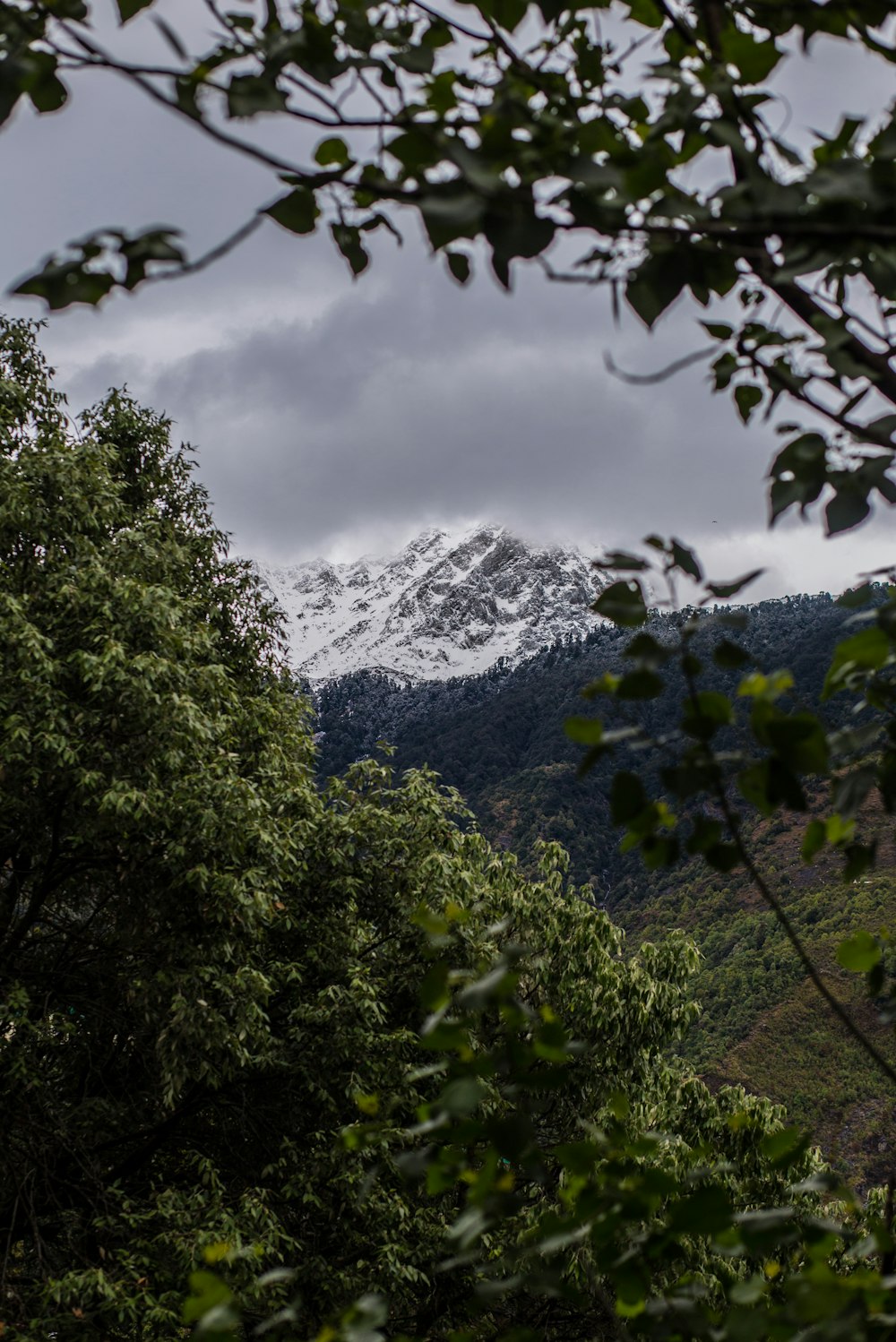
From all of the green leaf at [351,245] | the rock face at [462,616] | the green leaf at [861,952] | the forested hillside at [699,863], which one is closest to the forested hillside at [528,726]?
the forested hillside at [699,863]

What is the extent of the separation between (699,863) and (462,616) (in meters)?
145

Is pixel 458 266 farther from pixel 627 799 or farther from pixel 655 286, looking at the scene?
pixel 627 799

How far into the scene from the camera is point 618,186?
97cm

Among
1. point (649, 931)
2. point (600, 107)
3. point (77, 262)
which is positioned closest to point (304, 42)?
point (77, 262)

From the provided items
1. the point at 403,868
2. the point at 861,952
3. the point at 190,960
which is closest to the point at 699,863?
the point at 403,868

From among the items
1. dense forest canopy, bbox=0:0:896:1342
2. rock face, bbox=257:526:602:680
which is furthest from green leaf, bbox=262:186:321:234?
rock face, bbox=257:526:602:680

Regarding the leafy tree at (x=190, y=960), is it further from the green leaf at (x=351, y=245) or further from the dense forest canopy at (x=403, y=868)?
the green leaf at (x=351, y=245)

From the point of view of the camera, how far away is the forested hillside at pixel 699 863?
116 feet

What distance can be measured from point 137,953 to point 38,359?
5336 millimetres

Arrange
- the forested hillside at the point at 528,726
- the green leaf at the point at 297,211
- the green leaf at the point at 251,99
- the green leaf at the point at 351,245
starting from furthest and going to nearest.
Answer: the forested hillside at the point at 528,726, the green leaf at the point at 351,245, the green leaf at the point at 297,211, the green leaf at the point at 251,99

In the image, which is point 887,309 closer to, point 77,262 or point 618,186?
point 618,186

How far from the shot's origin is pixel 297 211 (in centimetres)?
117

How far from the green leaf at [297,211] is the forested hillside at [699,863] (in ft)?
2.16

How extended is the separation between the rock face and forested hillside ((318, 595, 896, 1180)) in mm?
26959
